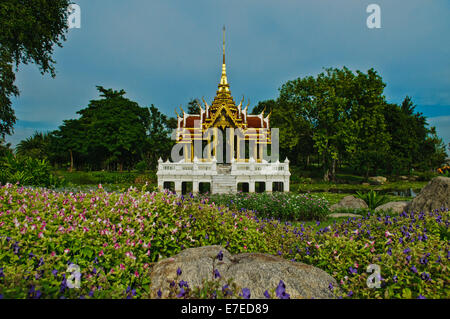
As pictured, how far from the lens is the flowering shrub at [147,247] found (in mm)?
2996

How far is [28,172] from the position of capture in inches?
489

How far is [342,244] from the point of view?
4.23 m

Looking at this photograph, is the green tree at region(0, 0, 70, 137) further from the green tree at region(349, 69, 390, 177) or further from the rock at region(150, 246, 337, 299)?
the green tree at region(349, 69, 390, 177)

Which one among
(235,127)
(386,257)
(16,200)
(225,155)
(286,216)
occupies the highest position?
(235,127)

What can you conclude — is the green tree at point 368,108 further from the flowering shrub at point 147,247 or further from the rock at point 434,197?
the flowering shrub at point 147,247

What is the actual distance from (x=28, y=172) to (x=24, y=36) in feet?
29.6

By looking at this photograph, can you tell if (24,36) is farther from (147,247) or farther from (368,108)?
(368,108)

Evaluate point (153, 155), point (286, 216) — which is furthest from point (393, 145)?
point (153, 155)

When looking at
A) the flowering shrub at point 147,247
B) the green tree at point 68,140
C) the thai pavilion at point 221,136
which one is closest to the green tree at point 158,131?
the green tree at point 68,140

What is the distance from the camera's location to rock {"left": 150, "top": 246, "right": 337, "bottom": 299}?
3047mm

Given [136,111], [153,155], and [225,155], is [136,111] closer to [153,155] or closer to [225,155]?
[153,155]

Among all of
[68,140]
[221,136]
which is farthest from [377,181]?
[68,140]
